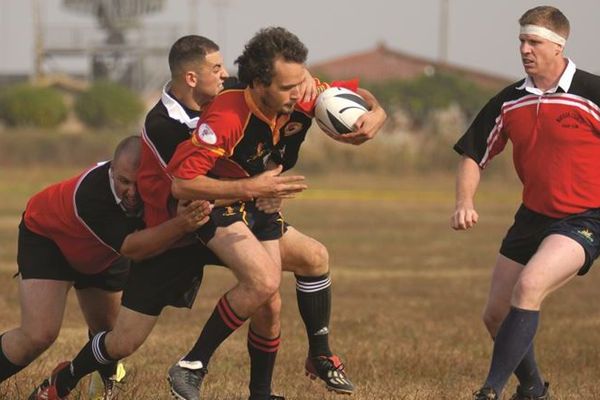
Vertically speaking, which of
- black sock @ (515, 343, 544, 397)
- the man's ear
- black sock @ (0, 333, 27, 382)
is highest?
the man's ear

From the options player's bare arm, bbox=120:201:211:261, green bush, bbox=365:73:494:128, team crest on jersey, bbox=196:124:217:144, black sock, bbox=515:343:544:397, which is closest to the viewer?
team crest on jersey, bbox=196:124:217:144

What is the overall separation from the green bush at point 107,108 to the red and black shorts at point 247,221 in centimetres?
4879

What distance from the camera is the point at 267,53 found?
21.6 feet

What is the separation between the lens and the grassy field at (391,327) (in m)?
8.74

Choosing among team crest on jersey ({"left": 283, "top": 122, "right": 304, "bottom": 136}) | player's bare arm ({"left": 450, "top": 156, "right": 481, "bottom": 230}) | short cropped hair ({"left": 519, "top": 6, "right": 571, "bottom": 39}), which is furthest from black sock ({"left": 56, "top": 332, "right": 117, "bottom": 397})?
short cropped hair ({"left": 519, "top": 6, "right": 571, "bottom": 39})

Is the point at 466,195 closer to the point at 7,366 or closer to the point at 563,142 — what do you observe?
the point at 563,142

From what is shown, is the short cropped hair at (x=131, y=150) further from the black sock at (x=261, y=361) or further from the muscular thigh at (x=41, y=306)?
the black sock at (x=261, y=361)

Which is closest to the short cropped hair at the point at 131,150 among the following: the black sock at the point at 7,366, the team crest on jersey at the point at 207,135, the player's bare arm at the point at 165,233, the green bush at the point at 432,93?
the player's bare arm at the point at 165,233

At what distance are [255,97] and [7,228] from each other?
755 inches

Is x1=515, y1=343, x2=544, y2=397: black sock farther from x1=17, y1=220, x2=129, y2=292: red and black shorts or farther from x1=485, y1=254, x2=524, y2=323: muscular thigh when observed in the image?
x1=17, y1=220, x2=129, y2=292: red and black shorts

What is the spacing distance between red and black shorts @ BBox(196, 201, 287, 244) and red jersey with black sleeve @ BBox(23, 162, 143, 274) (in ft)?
2.09

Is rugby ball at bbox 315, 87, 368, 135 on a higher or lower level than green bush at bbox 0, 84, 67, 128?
higher

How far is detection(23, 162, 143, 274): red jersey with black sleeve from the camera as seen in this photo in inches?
287

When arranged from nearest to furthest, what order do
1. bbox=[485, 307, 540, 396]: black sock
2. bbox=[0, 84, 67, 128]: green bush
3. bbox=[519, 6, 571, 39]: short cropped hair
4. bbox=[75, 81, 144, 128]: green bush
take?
bbox=[485, 307, 540, 396]: black sock < bbox=[519, 6, 571, 39]: short cropped hair < bbox=[0, 84, 67, 128]: green bush < bbox=[75, 81, 144, 128]: green bush
